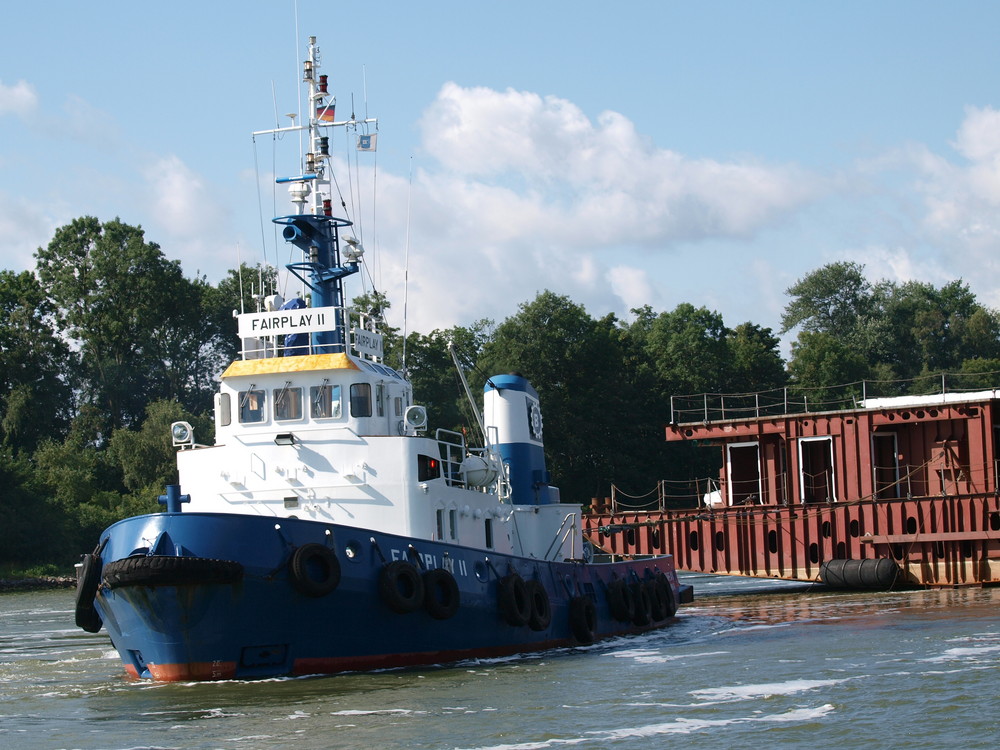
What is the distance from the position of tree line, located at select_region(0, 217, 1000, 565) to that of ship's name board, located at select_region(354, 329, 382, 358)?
120 feet

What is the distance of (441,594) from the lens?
742 inches

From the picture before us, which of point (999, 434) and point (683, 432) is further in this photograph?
point (683, 432)

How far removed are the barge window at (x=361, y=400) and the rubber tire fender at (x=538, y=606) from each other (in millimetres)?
3567

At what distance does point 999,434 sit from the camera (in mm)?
33906

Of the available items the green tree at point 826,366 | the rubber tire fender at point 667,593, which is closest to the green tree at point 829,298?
the green tree at point 826,366

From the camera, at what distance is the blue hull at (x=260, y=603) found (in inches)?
661

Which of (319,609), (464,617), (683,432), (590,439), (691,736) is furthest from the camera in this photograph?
(590,439)

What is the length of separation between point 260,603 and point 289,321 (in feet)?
17.2

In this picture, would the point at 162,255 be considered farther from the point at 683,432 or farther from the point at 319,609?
the point at 319,609

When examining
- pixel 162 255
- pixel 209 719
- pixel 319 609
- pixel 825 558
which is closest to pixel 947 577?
pixel 825 558

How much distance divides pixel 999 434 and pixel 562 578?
16.3 meters

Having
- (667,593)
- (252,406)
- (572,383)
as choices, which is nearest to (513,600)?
(252,406)

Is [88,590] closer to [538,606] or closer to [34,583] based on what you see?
[538,606]

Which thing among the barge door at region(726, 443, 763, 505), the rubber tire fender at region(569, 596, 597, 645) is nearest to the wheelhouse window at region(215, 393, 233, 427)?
the rubber tire fender at region(569, 596, 597, 645)
